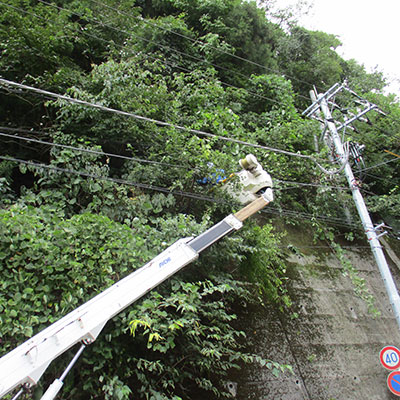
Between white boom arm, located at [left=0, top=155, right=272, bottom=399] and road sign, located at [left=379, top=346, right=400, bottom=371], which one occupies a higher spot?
white boom arm, located at [left=0, top=155, right=272, bottom=399]

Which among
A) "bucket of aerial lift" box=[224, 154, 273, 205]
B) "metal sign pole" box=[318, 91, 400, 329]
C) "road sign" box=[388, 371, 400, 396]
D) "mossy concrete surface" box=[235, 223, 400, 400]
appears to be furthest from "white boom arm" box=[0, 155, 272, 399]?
"road sign" box=[388, 371, 400, 396]

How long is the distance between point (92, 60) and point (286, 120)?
20.1 ft

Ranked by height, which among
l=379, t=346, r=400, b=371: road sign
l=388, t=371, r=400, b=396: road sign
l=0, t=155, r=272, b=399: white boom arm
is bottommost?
l=388, t=371, r=400, b=396: road sign

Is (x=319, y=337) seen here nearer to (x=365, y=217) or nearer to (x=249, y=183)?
(x=365, y=217)

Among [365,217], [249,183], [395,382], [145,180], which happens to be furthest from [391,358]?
[145,180]

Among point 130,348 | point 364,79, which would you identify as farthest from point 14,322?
point 364,79

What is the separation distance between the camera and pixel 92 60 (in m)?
8.95

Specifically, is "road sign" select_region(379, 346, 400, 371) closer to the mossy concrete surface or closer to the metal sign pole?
the metal sign pole

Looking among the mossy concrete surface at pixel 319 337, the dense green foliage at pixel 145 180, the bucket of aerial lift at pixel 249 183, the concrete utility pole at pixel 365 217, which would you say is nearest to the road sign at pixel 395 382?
the mossy concrete surface at pixel 319 337

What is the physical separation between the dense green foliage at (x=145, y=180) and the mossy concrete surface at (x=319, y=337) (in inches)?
15.9

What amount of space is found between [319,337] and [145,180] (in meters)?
4.62

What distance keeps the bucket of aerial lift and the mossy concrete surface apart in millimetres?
2123

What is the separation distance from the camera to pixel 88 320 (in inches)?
→ 122

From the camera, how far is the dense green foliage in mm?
3641
